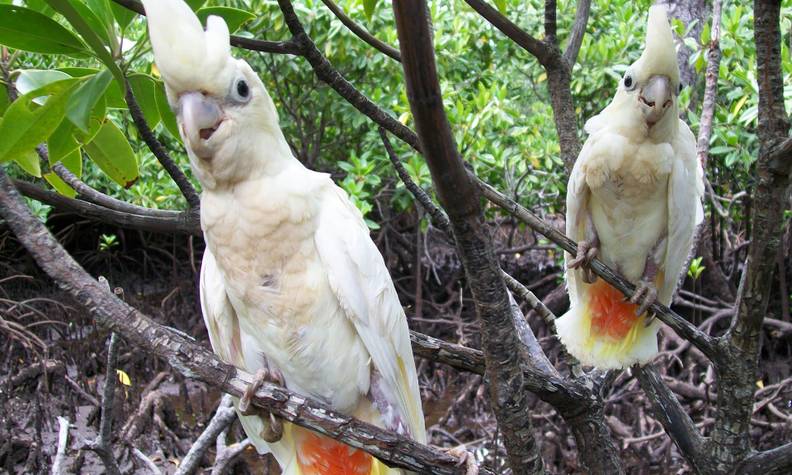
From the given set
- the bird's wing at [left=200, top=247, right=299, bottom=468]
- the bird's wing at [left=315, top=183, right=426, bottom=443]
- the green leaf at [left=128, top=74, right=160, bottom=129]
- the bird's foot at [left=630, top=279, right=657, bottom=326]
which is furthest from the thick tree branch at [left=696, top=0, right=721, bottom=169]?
the green leaf at [left=128, top=74, right=160, bottom=129]

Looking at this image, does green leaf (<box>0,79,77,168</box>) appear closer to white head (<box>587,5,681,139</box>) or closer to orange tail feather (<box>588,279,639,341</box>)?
white head (<box>587,5,681,139</box>)

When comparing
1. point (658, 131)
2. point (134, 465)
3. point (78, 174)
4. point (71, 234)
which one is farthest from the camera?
point (71, 234)

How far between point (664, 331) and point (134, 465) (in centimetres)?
289

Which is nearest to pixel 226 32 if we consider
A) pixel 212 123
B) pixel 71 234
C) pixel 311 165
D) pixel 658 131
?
pixel 212 123

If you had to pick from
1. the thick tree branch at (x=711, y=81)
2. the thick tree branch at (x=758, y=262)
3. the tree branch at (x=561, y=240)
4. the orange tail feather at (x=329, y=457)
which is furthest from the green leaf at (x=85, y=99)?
the thick tree branch at (x=711, y=81)

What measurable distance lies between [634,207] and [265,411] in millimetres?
1209

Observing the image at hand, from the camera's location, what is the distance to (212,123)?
1293 mm

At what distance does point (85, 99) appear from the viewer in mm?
1094

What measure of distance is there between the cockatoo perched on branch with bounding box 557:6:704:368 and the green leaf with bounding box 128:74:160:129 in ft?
3.74

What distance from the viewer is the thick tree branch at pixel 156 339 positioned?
3.92 ft

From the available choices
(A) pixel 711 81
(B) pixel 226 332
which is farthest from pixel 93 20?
(A) pixel 711 81

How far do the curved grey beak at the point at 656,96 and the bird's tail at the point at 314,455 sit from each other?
110cm

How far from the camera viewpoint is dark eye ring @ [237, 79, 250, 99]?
1337 mm

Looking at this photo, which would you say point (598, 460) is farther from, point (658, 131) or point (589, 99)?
point (589, 99)
